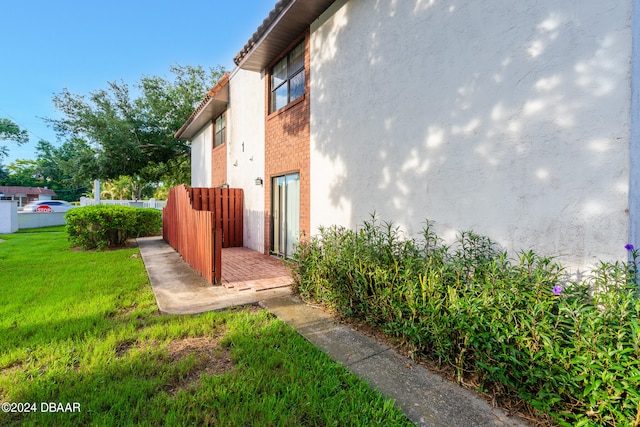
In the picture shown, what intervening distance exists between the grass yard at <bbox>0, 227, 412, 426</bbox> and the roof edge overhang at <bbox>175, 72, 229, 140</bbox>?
8.69m

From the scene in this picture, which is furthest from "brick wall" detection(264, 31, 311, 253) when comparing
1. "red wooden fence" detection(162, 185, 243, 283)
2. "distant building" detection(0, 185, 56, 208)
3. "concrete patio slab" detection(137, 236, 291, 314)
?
"distant building" detection(0, 185, 56, 208)

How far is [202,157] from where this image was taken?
1530cm

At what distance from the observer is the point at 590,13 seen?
2.63 metres

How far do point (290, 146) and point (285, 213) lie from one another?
1.81m

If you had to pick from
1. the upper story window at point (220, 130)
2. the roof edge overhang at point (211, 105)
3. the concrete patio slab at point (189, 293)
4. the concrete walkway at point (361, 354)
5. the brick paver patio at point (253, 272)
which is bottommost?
the concrete walkway at point (361, 354)

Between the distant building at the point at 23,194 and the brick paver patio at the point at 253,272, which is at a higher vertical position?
the distant building at the point at 23,194

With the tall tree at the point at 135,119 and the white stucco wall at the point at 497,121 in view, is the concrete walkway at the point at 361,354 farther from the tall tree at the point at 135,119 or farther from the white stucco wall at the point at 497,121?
the tall tree at the point at 135,119

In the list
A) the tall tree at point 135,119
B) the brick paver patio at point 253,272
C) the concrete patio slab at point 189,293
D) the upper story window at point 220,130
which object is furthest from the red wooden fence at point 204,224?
the tall tree at point 135,119

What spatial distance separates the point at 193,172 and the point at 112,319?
48.5 ft

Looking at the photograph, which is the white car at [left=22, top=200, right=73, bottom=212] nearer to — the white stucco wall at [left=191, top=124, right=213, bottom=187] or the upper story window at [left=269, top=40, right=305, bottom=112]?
the white stucco wall at [left=191, top=124, right=213, bottom=187]

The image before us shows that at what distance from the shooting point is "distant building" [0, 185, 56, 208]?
42.3m

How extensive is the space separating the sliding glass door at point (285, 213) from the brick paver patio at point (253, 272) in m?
0.44

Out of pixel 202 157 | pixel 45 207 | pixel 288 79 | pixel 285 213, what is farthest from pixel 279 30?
pixel 45 207

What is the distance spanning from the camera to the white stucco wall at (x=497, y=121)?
8.38 ft
